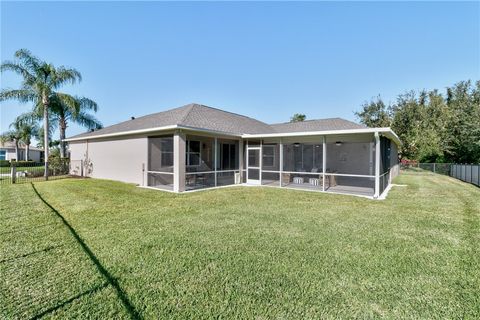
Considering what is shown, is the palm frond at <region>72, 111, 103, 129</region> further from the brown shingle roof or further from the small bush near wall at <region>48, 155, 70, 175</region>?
the brown shingle roof

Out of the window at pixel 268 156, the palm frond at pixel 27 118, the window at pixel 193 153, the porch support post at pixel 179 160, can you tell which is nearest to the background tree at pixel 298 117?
the window at pixel 268 156

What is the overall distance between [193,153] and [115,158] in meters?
5.35

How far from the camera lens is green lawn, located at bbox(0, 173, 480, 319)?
2.66 metres

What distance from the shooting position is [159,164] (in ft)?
39.9

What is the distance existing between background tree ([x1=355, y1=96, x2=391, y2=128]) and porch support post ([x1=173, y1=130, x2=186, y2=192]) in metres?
24.7

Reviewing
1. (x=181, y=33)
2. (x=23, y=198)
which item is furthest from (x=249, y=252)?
(x=181, y=33)

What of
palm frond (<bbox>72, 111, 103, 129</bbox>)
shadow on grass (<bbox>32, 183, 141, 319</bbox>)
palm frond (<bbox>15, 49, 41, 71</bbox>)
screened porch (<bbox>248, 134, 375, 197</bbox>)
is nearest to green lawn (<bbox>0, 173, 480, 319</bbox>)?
shadow on grass (<bbox>32, 183, 141, 319</bbox>)

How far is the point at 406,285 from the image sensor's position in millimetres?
3152

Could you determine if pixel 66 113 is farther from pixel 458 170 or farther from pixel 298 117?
pixel 298 117

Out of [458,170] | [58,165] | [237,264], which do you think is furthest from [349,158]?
[58,165]

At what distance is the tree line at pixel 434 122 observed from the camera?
75.3ft

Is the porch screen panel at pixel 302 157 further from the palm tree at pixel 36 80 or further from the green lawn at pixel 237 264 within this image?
the palm tree at pixel 36 80

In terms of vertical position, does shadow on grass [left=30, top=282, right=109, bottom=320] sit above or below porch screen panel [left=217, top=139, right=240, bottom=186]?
below

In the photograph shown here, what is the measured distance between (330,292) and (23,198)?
10.7 metres
